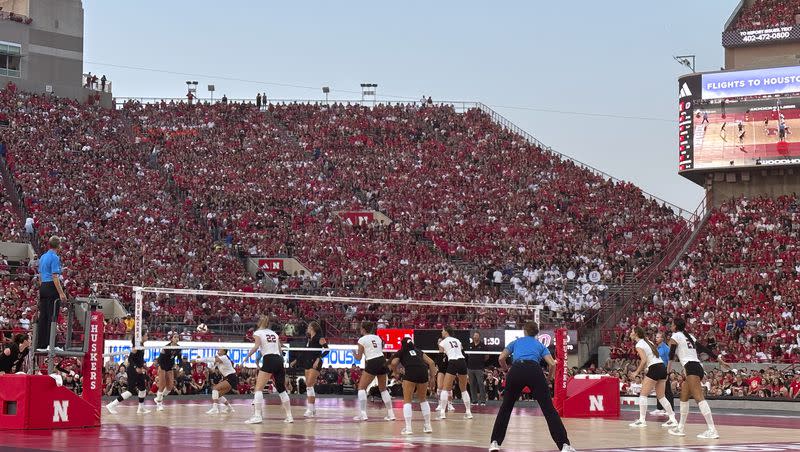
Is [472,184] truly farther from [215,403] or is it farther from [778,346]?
[215,403]

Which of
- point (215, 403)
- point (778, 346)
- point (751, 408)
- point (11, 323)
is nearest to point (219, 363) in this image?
point (215, 403)

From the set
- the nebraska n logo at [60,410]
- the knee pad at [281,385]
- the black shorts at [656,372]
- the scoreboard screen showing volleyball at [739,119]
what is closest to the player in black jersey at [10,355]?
the nebraska n logo at [60,410]

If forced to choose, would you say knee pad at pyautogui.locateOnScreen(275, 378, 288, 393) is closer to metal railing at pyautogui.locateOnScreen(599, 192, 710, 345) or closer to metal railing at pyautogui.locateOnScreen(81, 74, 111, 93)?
metal railing at pyautogui.locateOnScreen(599, 192, 710, 345)

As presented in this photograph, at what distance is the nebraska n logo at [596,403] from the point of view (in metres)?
30.8

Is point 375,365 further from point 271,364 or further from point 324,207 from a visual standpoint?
point 324,207

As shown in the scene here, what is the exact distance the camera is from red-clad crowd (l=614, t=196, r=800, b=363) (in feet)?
156

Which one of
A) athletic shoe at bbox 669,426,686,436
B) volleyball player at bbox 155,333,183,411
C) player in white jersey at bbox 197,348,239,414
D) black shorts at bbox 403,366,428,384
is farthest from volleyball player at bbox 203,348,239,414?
athletic shoe at bbox 669,426,686,436

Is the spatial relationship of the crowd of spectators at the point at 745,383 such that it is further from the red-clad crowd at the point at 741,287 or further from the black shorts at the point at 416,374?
the black shorts at the point at 416,374

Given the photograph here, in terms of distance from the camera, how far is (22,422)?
73.8ft

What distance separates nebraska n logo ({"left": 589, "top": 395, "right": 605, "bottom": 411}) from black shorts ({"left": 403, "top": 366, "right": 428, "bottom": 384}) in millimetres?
7862

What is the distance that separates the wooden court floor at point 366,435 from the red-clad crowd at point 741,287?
16.7 meters

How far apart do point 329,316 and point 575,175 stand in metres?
23.0

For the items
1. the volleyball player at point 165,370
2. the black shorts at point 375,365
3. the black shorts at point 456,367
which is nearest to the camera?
the black shorts at point 375,365

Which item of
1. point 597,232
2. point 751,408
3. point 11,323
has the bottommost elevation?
point 751,408
